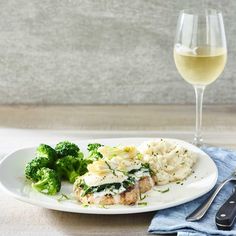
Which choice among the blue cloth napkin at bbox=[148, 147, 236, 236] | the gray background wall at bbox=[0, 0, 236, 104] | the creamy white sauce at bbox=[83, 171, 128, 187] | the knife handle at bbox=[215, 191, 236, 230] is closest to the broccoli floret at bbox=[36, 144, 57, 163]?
the creamy white sauce at bbox=[83, 171, 128, 187]

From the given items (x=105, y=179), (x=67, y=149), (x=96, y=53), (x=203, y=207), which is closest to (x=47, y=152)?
(x=67, y=149)

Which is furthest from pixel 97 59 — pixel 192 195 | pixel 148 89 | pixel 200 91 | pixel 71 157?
pixel 192 195

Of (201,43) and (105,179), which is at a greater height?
(201,43)

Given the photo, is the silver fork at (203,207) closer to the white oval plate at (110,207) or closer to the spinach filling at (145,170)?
the white oval plate at (110,207)

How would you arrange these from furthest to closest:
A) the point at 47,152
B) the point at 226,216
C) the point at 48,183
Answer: the point at 47,152 < the point at 48,183 < the point at 226,216

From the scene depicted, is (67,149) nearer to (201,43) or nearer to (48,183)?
(48,183)

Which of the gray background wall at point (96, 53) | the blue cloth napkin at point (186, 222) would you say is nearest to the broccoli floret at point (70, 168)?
the blue cloth napkin at point (186, 222)

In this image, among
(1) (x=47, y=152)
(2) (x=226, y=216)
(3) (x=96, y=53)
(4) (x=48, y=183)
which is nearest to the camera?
(2) (x=226, y=216)
